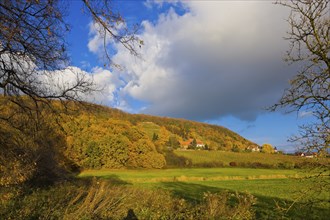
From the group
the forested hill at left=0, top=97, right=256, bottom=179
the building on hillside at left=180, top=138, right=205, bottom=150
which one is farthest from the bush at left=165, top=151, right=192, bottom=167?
the building on hillside at left=180, top=138, right=205, bottom=150

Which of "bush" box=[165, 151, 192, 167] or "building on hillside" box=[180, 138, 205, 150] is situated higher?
"building on hillside" box=[180, 138, 205, 150]

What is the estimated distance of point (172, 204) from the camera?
10.0 meters

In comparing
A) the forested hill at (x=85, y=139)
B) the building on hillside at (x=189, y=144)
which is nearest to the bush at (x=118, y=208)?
the forested hill at (x=85, y=139)

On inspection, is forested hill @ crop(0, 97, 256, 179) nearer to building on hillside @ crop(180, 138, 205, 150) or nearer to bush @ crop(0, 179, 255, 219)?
building on hillside @ crop(180, 138, 205, 150)

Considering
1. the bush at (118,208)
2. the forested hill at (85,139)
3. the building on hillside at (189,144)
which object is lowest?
the bush at (118,208)

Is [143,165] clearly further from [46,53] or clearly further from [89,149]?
[46,53]

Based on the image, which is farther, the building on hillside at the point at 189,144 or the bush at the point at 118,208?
the building on hillside at the point at 189,144

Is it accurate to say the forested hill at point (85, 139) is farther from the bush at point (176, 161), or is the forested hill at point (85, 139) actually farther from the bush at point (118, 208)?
the bush at point (118, 208)

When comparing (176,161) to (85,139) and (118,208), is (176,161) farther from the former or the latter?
(118,208)

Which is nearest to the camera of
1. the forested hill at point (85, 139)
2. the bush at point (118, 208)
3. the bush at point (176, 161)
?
the forested hill at point (85, 139)

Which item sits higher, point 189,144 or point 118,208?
point 189,144

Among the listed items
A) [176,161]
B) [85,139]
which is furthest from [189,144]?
[85,139]

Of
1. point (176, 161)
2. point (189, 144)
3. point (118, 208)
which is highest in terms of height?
point (189, 144)

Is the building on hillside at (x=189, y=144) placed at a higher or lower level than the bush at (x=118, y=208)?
higher
